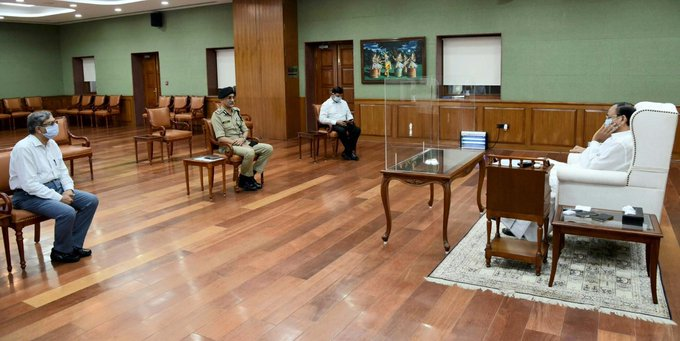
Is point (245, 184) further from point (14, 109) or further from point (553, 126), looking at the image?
point (14, 109)

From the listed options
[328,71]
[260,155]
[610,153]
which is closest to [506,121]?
[328,71]

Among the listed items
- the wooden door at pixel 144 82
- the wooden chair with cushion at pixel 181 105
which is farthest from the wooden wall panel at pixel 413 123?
the wooden door at pixel 144 82

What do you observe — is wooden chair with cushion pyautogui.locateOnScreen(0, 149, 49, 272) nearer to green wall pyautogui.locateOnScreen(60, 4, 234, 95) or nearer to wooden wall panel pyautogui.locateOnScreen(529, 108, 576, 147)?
wooden wall panel pyautogui.locateOnScreen(529, 108, 576, 147)

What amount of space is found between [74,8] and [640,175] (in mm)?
12688

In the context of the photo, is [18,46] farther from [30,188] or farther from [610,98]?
[610,98]

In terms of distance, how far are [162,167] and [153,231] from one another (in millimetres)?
3561

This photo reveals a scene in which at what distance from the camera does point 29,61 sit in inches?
614

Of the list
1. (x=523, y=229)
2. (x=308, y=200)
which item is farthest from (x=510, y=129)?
(x=523, y=229)

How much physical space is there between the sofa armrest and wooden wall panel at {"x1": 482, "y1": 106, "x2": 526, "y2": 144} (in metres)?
5.28

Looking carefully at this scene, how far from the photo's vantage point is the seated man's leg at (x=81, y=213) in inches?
171

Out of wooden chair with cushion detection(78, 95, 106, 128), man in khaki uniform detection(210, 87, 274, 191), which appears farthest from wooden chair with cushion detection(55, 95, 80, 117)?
man in khaki uniform detection(210, 87, 274, 191)

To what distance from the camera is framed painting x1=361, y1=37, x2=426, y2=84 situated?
1023cm

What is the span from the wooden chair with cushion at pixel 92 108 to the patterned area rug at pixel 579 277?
510 inches

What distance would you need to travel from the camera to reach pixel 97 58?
15.5m
